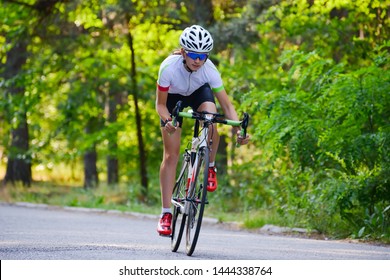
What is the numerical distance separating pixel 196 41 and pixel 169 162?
147cm

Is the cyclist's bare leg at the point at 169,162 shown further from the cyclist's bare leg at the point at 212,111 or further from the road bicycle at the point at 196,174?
the cyclist's bare leg at the point at 212,111

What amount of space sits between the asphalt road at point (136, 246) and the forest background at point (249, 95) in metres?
1.30

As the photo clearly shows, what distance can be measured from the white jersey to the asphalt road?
1.69 m

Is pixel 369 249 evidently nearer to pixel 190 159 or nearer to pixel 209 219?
pixel 190 159

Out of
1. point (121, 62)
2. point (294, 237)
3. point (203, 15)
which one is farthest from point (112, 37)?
point (294, 237)

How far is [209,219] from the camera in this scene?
15.9m

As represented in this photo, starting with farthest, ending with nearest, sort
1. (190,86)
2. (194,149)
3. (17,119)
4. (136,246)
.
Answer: (17,119), (136,246), (194,149), (190,86)

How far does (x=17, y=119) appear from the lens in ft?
→ 77.6

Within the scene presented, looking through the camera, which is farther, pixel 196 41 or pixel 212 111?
pixel 212 111

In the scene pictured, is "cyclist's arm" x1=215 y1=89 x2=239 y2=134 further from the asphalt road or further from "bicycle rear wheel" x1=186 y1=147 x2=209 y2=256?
the asphalt road

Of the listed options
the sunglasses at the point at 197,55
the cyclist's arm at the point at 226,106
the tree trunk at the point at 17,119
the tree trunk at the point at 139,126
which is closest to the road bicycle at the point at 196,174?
the cyclist's arm at the point at 226,106

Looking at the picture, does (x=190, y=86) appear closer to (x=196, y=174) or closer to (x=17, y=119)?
(x=196, y=174)

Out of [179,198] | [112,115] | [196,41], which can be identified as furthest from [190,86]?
[112,115]

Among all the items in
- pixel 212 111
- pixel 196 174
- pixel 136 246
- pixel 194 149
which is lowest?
pixel 136 246
